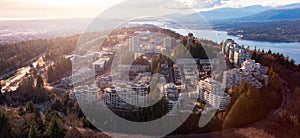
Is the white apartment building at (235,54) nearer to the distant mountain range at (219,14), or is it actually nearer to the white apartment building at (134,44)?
the distant mountain range at (219,14)

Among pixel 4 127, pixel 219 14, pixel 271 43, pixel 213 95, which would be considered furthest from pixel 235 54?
pixel 219 14

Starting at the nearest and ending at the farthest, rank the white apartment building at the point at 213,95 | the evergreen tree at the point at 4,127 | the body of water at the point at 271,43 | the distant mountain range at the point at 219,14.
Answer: the evergreen tree at the point at 4,127 → the white apartment building at the point at 213,95 → the distant mountain range at the point at 219,14 → the body of water at the point at 271,43

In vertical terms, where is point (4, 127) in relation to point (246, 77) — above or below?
below

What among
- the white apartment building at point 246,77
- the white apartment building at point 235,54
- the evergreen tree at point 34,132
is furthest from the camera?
the white apartment building at point 235,54

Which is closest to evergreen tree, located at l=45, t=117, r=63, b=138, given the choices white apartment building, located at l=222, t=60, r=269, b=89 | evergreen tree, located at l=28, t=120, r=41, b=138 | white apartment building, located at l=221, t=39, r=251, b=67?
evergreen tree, located at l=28, t=120, r=41, b=138

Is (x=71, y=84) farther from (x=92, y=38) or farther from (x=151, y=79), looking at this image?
(x=92, y=38)

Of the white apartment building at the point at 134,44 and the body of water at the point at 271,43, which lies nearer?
the white apartment building at the point at 134,44

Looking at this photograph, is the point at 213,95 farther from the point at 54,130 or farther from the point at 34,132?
the point at 34,132

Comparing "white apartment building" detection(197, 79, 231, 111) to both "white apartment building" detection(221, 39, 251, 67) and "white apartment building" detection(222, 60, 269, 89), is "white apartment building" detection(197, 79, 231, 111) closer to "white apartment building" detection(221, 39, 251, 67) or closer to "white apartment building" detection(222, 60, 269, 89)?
"white apartment building" detection(222, 60, 269, 89)

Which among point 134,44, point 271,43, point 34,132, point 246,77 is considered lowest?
point 271,43

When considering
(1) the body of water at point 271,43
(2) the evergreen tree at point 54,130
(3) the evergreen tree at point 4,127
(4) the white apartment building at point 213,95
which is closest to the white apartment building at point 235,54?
(1) the body of water at point 271,43

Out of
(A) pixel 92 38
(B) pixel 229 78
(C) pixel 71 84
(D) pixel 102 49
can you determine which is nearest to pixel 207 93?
(B) pixel 229 78

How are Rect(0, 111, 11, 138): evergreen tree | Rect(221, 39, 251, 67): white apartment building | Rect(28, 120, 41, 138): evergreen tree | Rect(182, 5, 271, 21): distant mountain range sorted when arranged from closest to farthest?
Rect(28, 120, 41, 138): evergreen tree → Rect(0, 111, 11, 138): evergreen tree → Rect(182, 5, 271, 21): distant mountain range → Rect(221, 39, 251, 67): white apartment building
